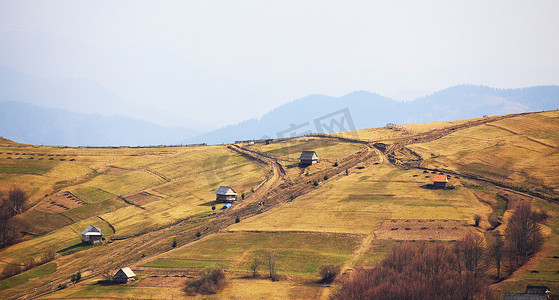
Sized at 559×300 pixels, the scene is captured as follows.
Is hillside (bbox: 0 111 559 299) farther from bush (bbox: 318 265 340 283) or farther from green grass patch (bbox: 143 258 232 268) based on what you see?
bush (bbox: 318 265 340 283)

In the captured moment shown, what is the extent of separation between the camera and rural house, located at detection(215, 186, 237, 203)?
140 m

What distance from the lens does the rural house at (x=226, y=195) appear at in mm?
139750

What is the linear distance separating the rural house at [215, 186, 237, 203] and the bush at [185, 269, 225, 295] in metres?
55.4

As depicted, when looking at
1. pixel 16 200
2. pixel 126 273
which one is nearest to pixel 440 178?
pixel 126 273

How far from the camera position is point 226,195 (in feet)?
458

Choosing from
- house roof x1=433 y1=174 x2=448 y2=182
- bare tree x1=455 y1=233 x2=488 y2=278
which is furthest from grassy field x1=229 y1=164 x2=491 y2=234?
bare tree x1=455 y1=233 x2=488 y2=278

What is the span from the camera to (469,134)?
563 ft

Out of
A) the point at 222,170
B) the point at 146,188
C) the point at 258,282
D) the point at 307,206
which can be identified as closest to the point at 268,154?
the point at 222,170

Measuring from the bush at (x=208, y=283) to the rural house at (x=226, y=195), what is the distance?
2180 inches

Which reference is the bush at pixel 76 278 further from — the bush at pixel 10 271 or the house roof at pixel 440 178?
the house roof at pixel 440 178

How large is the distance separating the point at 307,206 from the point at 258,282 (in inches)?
1612

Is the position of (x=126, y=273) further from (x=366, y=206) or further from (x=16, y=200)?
(x=16, y=200)

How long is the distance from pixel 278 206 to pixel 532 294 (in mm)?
73162

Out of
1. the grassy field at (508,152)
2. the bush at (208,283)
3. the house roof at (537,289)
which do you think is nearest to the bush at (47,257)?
the bush at (208,283)
